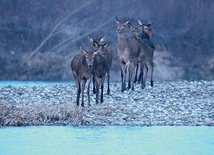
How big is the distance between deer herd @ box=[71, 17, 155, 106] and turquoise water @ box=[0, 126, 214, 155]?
294 centimetres

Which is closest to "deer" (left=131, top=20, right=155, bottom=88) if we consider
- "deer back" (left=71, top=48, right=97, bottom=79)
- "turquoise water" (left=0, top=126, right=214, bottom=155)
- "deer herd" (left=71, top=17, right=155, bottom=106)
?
"deer herd" (left=71, top=17, right=155, bottom=106)

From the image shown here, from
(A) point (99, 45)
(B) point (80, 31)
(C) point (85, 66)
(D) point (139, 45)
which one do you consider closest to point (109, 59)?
(A) point (99, 45)

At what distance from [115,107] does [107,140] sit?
167 inches

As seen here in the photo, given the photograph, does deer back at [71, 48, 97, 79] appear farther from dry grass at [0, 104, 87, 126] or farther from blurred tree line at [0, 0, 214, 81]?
blurred tree line at [0, 0, 214, 81]

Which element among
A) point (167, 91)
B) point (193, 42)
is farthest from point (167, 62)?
point (167, 91)

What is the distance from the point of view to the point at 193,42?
127 ft

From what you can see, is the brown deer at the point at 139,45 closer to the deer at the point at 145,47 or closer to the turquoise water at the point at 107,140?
the deer at the point at 145,47

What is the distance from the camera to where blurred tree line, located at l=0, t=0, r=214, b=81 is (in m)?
36.1

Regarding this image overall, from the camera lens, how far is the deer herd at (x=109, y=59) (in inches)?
902

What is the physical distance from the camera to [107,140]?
1864cm

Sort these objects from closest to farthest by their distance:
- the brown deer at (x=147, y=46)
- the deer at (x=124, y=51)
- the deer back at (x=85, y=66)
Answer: the deer back at (x=85, y=66), the deer at (x=124, y=51), the brown deer at (x=147, y=46)

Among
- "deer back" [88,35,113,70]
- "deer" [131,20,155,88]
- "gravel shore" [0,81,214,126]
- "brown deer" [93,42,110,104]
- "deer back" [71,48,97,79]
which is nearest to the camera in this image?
"gravel shore" [0,81,214,126]

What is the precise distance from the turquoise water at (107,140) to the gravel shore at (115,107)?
20.2 inches

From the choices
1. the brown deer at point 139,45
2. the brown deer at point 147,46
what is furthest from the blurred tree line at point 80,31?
the brown deer at point 139,45
